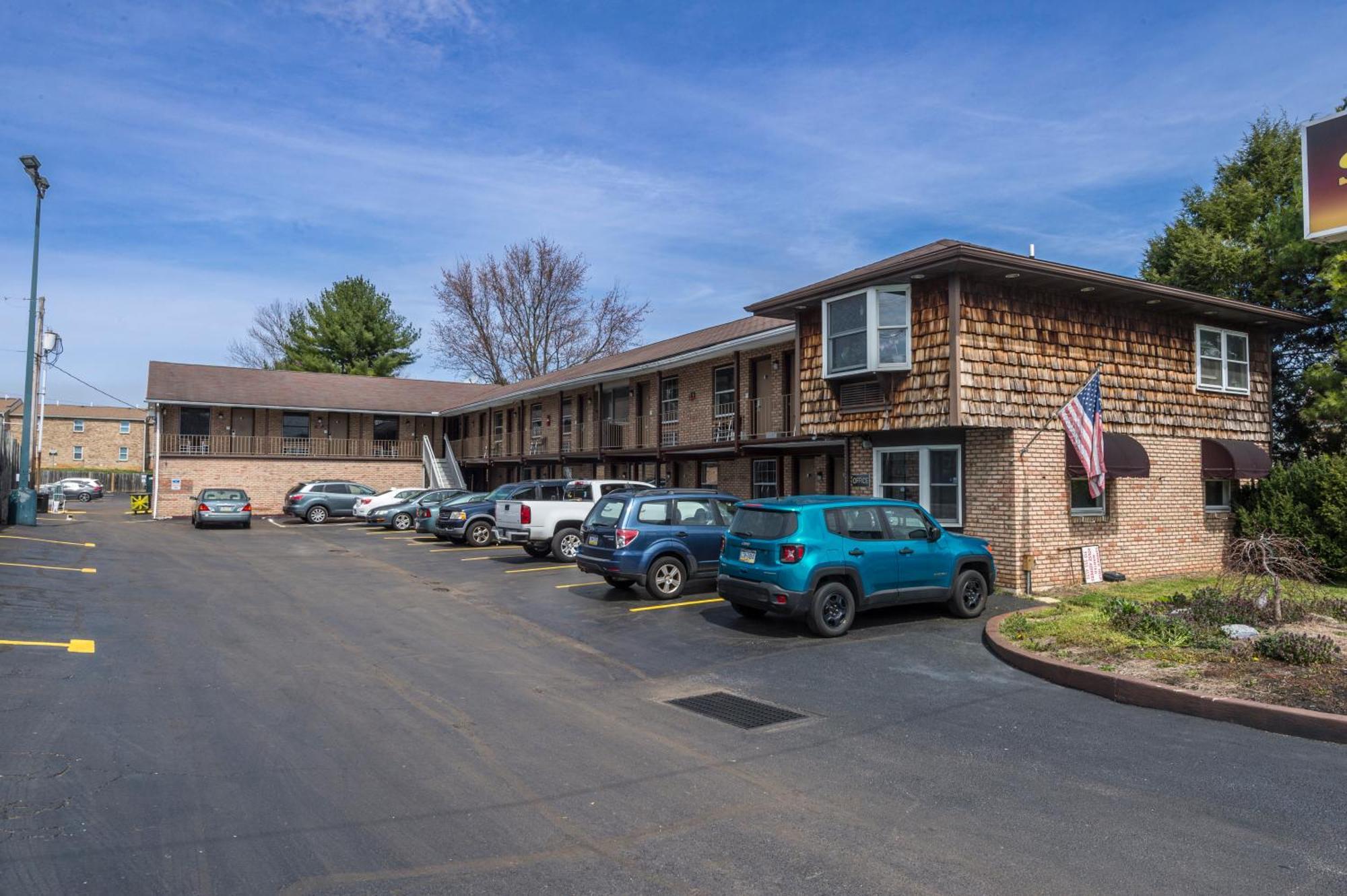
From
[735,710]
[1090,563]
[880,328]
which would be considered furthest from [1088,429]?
[735,710]

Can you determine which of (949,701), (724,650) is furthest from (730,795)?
(724,650)

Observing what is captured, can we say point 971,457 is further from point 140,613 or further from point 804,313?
point 140,613

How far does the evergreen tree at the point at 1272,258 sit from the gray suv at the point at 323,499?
28941 millimetres

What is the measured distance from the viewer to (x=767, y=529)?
1066cm

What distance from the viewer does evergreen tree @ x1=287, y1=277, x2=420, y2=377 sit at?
186 ft

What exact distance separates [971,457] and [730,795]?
1061 centimetres

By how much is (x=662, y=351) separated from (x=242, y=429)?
23556 millimetres

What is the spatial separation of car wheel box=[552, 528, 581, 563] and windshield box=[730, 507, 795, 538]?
7792mm

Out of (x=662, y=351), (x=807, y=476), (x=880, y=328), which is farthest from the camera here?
(x=662, y=351)

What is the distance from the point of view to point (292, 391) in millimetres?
41906

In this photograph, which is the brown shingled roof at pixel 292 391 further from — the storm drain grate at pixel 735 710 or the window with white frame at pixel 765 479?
the storm drain grate at pixel 735 710

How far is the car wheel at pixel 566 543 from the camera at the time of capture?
18.5 metres

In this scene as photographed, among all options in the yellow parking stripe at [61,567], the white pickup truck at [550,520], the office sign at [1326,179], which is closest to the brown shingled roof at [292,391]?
the yellow parking stripe at [61,567]

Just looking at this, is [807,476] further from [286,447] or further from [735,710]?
[286,447]
